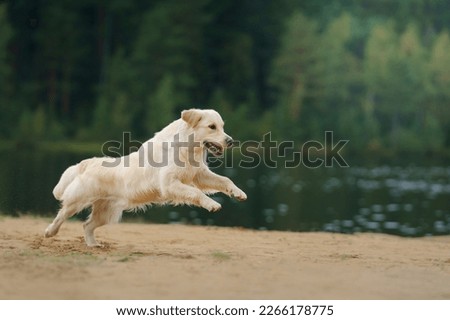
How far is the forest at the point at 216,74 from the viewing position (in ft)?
146

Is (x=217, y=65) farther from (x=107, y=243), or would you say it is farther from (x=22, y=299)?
(x=22, y=299)

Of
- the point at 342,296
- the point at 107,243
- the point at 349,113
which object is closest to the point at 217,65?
the point at 349,113

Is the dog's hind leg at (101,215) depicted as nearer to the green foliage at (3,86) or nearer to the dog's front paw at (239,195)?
the dog's front paw at (239,195)

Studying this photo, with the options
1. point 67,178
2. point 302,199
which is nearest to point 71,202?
point 67,178

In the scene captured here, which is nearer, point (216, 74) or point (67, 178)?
point (67, 178)

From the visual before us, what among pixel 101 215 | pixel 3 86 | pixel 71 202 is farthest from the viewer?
pixel 3 86

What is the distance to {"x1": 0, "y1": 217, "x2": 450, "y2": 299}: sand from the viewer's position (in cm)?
664

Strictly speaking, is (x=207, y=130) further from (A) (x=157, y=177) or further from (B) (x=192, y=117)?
(A) (x=157, y=177)

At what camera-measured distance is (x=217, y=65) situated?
2149 inches

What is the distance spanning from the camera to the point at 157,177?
8.93m

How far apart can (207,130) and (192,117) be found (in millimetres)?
225

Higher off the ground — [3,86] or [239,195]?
[3,86]

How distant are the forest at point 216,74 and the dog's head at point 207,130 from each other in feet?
101

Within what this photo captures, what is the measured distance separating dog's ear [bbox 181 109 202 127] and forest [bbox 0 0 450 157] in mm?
30696
